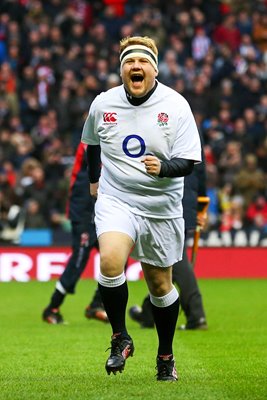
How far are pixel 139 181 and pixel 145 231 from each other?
35 centimetres

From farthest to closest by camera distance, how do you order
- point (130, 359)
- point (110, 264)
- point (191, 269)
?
1. point (191, 269)
2. point (130, 359)
3. point (110, 264)

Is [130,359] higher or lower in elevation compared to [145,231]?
lower

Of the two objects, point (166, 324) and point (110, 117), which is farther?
point (166, 324)

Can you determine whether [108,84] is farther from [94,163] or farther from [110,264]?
[110,264]

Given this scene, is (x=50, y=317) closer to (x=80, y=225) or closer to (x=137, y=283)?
(x=80, y=225)

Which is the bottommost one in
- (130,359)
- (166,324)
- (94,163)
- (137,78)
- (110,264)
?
(130,359)

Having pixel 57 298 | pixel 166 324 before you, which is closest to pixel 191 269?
pixel 57 298

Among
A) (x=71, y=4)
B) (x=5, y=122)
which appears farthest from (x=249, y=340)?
(x=71, y=4)

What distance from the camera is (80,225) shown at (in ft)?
43.2

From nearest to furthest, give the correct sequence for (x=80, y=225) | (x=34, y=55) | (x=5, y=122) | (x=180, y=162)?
(x=180, y=162) → (x=80, y=225) → (x=5, y=122) → (x=34, y=55)

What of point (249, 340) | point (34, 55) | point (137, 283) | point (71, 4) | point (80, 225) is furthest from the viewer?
point (71, 4)

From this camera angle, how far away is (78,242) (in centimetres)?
1323

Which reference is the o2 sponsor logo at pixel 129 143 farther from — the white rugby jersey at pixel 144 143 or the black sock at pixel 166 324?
the black sock at pixel 166 324

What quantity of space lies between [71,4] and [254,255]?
11.3 metres
